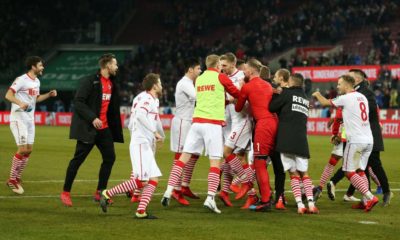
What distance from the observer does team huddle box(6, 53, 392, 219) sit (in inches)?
472

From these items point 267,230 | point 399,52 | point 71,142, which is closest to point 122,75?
point 399,52

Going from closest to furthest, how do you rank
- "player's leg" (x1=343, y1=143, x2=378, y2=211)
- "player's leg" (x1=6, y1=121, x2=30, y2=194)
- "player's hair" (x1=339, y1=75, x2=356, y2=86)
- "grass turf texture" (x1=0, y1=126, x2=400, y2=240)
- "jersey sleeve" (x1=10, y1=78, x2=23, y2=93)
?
"grass turf texture" (x1=0, y1=126, x2=400, y2=240)
"player's leg" (x1=343, y1=143, x2=378, y2=211)
"player's hair" (x1=339, y1=75, x2=356, y2=86)
"jersey sleeve" (x1=10, y1=78, x2=23, y2=93)
"player's leg" (x1=6, y1=121, x2=30, y2=194)

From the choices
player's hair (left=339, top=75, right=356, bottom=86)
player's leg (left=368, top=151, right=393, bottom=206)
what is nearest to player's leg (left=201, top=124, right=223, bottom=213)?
player's hair (left=339, top=75, right=356, bottom=86)

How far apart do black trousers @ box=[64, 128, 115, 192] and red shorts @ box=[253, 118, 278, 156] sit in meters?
2.35

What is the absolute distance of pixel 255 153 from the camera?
41.2ft

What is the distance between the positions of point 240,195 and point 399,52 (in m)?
31.0

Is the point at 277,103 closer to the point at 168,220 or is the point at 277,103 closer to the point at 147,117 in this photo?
the point at 147,117

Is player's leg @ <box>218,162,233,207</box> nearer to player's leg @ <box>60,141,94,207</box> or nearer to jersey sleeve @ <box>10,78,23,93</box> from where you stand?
player's leg @ <box>60,141,94,207</box>

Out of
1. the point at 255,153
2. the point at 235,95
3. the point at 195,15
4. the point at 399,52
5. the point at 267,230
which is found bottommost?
the point at 267,230

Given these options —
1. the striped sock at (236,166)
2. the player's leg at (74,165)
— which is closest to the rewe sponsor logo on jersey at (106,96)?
the player's leg at (74,165)

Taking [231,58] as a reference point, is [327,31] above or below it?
above

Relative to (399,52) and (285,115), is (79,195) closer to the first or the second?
(285,115)

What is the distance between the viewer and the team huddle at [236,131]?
1198 cm

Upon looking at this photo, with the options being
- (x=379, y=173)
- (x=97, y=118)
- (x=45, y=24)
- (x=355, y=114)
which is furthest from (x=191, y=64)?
(x=45, y=24)
